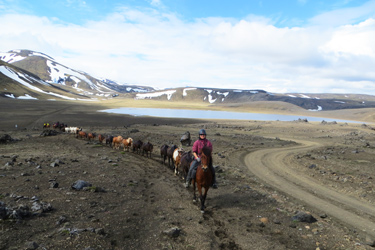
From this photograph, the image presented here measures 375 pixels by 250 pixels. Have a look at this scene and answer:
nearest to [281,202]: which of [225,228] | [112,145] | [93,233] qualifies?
[225,228]

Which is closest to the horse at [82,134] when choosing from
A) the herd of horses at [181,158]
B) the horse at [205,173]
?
the herd of horses at [181,158]

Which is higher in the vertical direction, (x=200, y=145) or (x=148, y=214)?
(x=200, y=145)

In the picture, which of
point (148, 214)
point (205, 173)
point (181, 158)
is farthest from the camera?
point (181, 158)

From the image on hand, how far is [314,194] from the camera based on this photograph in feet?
44.2

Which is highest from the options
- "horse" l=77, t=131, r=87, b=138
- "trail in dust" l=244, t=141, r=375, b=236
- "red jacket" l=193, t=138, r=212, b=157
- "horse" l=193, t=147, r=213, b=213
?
"red jacket" l=193, t=138, r=212, b=157

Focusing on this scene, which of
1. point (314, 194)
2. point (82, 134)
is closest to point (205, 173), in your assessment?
point (314, 194)

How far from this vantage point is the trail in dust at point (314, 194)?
33.9 ft

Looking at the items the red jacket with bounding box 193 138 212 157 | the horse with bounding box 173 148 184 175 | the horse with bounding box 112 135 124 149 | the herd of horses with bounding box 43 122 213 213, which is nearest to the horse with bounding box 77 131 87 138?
the herd of horses with bounding box 43 122 213 213

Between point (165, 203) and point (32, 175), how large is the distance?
23.8 feet

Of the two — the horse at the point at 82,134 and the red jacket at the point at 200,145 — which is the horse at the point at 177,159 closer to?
the red jacket at the point at 200,145

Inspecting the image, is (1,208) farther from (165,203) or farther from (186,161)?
(186,161)

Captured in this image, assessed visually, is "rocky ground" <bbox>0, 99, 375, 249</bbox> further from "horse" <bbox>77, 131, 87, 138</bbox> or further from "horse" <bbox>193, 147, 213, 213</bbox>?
"horse" <bbox>77, 131, 87, 138</bbox>

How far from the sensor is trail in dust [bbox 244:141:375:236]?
33.9 ft

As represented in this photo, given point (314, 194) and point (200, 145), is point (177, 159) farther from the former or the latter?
point (314, 194)
